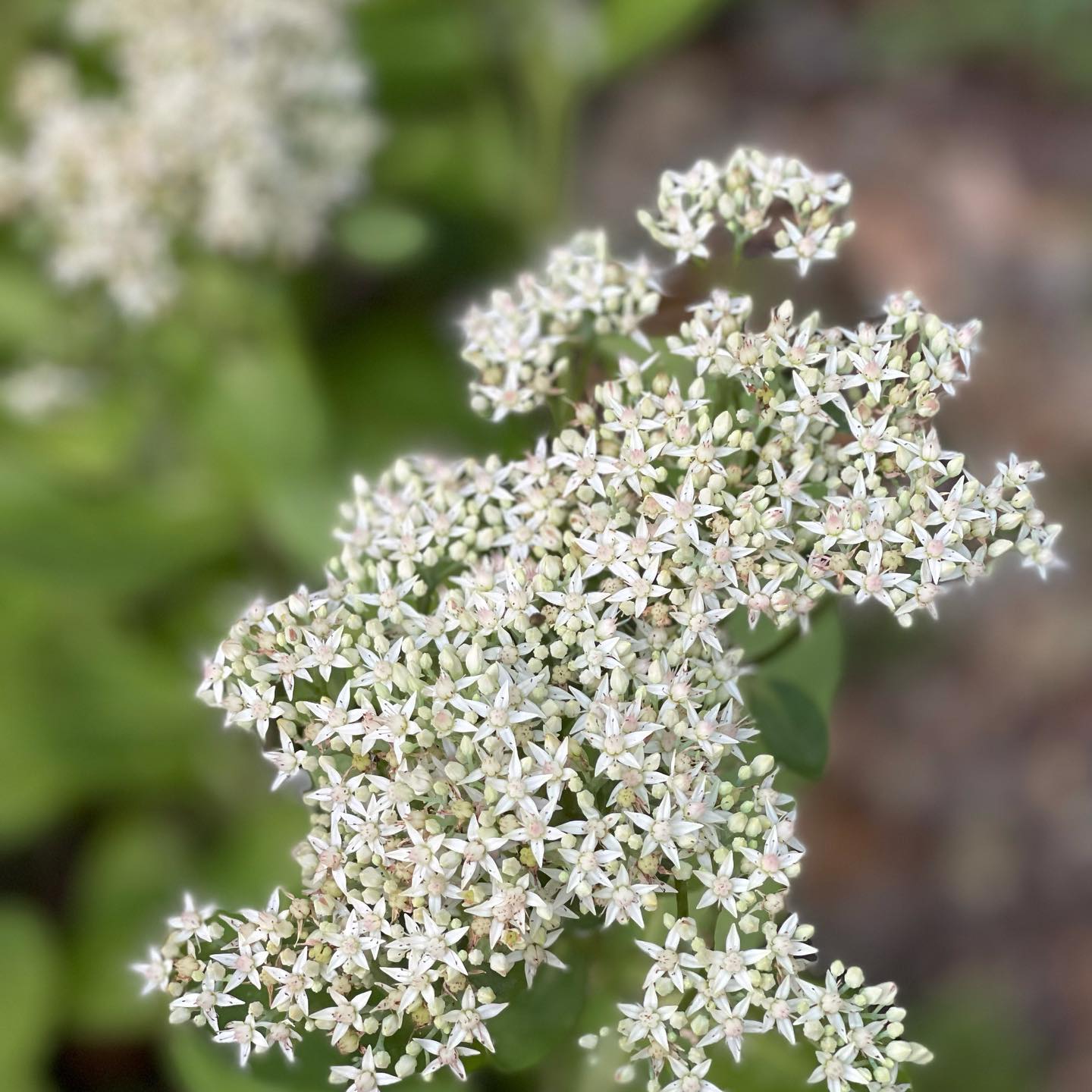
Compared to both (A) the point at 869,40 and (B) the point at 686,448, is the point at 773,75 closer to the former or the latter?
(A) the point at 869,40

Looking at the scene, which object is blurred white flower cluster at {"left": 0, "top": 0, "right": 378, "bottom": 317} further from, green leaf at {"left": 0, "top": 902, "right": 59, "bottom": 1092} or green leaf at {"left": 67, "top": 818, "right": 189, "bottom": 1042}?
green leaf at {"left": 0, "top": 902, "right": 59, "bottom": 1092}

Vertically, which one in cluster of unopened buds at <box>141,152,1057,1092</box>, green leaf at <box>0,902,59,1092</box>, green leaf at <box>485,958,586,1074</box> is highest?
green leaf at <box>0,902,59,1092</box>

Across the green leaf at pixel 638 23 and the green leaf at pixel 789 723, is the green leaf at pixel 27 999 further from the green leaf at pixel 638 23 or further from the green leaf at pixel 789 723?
the green leaf at pixel 638 23

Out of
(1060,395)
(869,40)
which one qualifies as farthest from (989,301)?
(869,40)

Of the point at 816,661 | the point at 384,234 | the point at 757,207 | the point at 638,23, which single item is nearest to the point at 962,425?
the point at 638,23

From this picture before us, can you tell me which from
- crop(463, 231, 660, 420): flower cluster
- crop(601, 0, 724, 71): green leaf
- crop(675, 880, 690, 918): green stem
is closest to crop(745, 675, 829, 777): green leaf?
crop(675, 880, 690, 918): green stem

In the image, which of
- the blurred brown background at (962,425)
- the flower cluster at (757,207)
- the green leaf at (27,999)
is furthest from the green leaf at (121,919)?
the flower cluster at (757,207)
